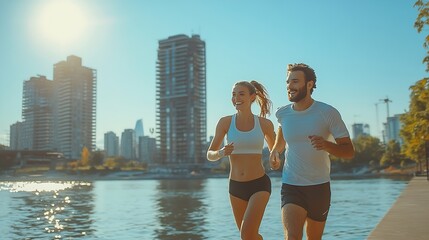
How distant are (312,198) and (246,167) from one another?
1.69 meters

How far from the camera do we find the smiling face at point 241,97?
22.4ft

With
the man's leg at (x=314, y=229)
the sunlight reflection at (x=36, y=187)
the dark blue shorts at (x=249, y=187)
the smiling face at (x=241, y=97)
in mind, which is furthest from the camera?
the sunlight reflection at (x=36, y=187)

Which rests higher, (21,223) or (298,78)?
(298,78)

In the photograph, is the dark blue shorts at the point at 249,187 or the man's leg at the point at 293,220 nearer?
the man's leg at the point at 293,220

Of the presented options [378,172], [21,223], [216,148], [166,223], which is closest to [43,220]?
[21,223]

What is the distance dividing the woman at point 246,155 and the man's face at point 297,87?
1358 mm

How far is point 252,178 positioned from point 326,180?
1.63 m

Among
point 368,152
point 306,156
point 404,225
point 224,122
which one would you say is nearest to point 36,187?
point 404,225

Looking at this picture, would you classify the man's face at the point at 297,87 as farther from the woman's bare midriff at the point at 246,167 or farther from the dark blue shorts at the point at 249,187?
the dark blue shorts at the point at 249,187

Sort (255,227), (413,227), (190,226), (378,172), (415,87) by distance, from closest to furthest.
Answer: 1. (255,227)
2. (413,227)
3. (415,87)
4. (190,226)
5. (378,172)

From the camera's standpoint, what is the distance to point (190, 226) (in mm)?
23344

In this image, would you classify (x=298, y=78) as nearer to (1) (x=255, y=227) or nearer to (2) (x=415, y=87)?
(1) (x=255, y=227)

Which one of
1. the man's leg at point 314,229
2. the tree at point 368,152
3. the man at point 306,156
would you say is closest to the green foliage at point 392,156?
the tree at point 368,152

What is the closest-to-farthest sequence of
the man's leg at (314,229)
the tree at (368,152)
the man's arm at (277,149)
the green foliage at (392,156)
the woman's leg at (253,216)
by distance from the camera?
the man's leg at (314,229), the man's arm at (277,149), the woman's leg at (253,216), the green foliage at (392,156), the tree at (368,152)
